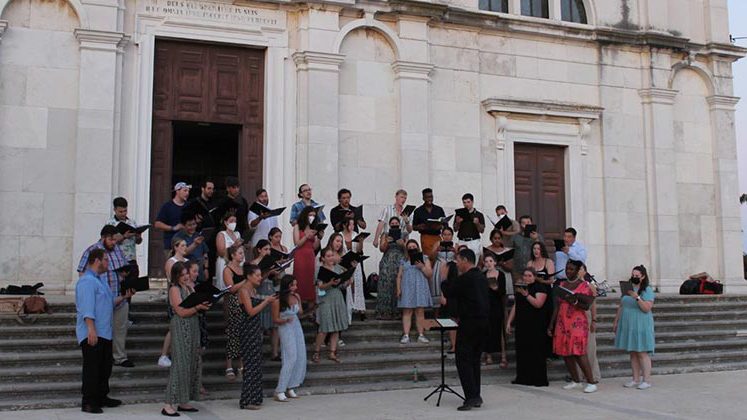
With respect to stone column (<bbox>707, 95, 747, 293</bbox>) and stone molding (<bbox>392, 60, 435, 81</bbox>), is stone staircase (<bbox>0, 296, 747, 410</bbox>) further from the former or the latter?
stone molding (<bbox>392, 60, 435, 81</bbox>)

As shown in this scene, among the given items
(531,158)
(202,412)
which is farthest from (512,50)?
(202,412)

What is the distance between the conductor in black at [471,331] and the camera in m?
9.80

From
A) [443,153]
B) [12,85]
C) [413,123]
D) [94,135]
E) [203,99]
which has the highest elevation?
[203,99]

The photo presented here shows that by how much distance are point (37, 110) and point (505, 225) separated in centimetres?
883

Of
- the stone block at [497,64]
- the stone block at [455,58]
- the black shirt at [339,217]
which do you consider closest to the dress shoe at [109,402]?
the black shirt at [339,217]

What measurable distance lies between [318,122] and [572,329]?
707cm

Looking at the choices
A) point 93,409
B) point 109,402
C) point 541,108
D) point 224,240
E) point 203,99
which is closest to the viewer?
point 93,409

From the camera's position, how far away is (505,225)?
14.0 meters

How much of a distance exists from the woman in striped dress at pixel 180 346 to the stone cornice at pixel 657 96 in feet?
45.2

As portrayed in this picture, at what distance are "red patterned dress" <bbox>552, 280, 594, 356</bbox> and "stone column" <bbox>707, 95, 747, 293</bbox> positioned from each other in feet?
32.4

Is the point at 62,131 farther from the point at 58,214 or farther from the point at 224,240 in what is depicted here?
the point at 224,240

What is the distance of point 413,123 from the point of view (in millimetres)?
16672

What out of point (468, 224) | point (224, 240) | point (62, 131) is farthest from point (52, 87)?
point (468, 224)

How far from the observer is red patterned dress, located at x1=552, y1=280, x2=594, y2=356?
36.9 feet
